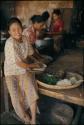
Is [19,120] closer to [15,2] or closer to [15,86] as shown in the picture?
[15,86]

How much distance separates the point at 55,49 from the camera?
5.30 ft

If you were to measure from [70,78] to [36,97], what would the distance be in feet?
0.70

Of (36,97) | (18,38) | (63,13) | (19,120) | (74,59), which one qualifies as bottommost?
(19,120)

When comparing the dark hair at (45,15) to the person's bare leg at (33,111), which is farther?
the person's bare leg at (33,111)

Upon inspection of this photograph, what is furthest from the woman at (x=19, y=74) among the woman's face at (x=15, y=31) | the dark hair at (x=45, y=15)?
the dark hair at (x=45, y=15)

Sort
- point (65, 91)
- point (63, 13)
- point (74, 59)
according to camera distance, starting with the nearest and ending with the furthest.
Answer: point (63, 13)
point (65, 91)
point (74, 59)

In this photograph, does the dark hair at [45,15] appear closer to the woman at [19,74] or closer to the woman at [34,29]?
the woman at [34,29]


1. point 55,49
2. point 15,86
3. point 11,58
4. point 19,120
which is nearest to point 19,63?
point 11,58

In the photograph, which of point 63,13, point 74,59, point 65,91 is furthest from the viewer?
point 74,59

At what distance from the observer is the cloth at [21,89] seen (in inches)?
59.1

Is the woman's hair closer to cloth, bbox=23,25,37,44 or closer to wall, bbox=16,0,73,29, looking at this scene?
wall, bbox=16,0,73,29

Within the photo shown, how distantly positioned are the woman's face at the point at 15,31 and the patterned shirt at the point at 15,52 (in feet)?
0.09

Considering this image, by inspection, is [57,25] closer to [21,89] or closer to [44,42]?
[44,42]

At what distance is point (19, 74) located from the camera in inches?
58.5
